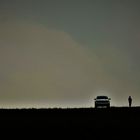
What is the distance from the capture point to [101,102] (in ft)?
184
